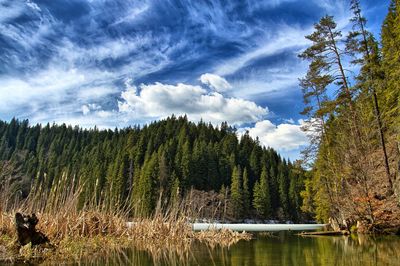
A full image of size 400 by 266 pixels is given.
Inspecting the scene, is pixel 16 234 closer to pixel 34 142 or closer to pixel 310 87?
pixel 310 87

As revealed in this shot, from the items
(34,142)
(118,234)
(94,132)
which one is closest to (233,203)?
(118,234)

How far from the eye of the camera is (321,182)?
24703mm

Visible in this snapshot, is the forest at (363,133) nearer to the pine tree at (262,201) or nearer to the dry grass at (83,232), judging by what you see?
the dry grass at (83,232)

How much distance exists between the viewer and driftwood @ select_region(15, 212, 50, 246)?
7055 millimetres

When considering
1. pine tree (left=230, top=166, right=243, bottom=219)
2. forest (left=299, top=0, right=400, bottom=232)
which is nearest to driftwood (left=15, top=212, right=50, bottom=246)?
forest (left=299, top=0, right=400, bottom=232)

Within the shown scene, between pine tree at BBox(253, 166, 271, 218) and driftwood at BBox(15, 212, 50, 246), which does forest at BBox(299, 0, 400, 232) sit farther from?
pine tree at BBox(253, 166, 271, 218)

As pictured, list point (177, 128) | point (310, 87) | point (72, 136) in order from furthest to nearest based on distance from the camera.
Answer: point (72, 136) → point (177, 128) → point (310, 87)

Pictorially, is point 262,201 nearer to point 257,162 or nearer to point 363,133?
point 257,162

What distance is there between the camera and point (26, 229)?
283 inches

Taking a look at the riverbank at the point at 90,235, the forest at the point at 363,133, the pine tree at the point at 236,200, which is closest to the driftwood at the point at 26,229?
the riverbank at the point at 90,235

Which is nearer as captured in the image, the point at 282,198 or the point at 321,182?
the point at 321,182

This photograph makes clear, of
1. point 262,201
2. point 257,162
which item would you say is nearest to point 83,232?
point 262,201

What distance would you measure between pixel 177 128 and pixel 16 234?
389ft

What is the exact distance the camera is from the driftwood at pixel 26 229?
705 cm
